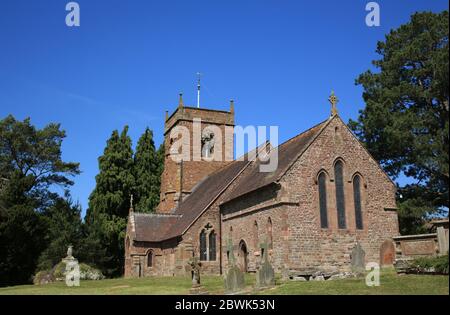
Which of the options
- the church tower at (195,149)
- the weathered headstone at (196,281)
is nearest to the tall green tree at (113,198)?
the church tower at (195,149)

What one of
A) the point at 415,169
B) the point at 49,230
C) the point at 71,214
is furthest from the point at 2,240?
the point at 415,169

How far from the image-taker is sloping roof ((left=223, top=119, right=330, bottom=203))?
2377 centimetres

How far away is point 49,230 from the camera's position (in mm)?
38375

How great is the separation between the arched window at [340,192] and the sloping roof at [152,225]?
15266mm

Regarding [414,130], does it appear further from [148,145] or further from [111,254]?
[148,145]

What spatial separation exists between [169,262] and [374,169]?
1583 centimetres

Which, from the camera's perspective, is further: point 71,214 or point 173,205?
point 71,214

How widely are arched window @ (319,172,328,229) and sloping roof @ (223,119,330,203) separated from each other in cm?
192

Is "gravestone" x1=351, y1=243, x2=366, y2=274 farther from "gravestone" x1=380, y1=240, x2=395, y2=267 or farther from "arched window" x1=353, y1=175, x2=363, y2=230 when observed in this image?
"arched window" x1=353, y1=175, x2=363, y2=230

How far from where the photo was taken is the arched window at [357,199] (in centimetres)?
2395

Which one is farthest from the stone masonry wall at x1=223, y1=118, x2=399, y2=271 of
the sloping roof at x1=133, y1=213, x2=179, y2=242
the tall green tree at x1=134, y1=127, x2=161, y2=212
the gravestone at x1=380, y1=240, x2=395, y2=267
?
the tall green tree at x1=134, y1=127, x2=161, y2=212

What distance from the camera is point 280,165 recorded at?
2509 cm

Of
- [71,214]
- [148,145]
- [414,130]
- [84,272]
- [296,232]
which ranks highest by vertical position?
[148,145]

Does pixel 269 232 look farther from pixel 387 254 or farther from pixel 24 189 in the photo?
pixel 24 189
